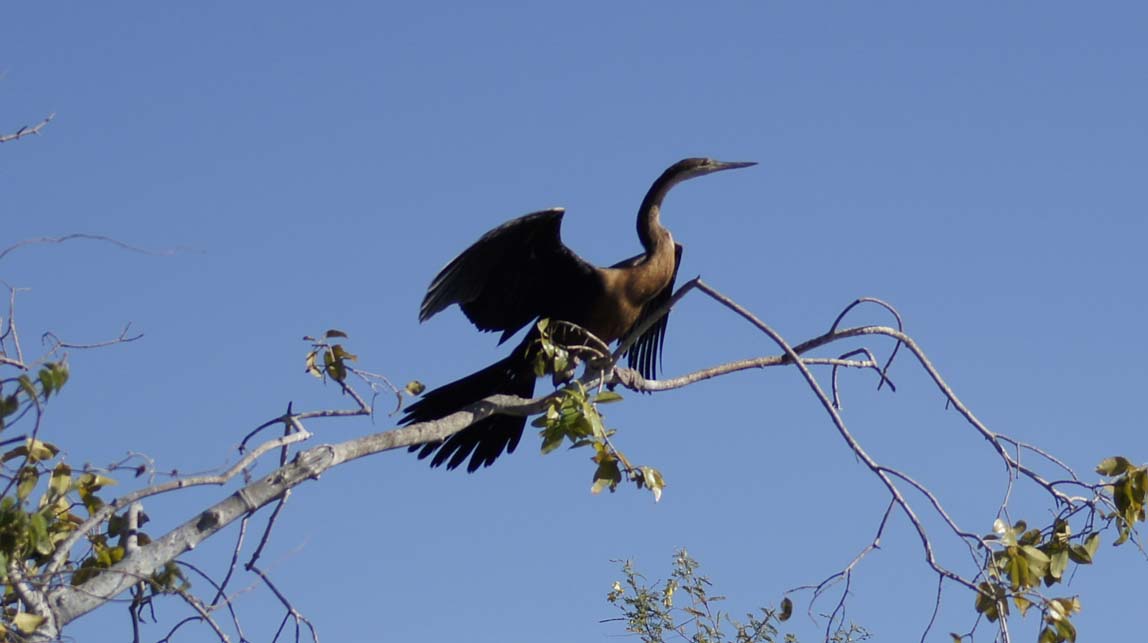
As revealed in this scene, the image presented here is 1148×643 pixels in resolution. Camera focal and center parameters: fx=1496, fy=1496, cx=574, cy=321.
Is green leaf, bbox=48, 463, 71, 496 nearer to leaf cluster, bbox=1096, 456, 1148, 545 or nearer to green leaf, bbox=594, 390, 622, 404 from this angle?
green leaf, bbox=594, 390, 622, 404

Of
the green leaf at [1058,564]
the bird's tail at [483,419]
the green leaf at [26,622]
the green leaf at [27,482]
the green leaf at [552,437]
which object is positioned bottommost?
the green leaf at [26,622]

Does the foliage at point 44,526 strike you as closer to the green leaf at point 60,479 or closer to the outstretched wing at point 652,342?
the green leaf at point 60,479

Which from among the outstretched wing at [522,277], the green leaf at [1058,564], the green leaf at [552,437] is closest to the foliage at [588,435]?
the green leaf at [552,437]

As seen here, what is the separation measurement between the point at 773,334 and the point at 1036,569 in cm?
78

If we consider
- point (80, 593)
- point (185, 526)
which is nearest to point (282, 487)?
point (185, 526)

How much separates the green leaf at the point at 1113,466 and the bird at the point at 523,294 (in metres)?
2.04

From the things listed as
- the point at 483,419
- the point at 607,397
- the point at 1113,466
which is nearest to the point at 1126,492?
the point at 1113,466

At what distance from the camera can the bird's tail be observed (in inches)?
195

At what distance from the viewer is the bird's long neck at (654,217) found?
555cm

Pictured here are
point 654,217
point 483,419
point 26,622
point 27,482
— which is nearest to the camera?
point 26,622

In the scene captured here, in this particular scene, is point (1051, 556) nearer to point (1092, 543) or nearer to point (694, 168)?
point (1092, 543)

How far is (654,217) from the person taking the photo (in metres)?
5.62

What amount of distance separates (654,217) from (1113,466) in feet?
8.09

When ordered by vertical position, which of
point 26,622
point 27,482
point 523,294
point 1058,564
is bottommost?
point 26,622
